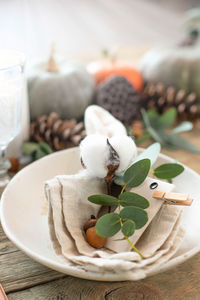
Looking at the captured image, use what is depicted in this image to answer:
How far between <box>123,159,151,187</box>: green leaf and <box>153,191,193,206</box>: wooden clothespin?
31mm

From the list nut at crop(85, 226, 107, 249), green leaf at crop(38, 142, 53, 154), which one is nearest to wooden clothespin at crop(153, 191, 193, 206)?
nut at crop(85, 226, 107, 249)

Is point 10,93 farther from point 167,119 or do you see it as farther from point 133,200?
point 167,119

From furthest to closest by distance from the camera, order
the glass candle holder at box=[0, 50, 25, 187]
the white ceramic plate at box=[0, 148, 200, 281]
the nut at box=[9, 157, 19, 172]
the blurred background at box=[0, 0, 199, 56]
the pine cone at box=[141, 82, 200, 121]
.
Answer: the blurred background at box=[0, 0, 199, 56] → the pine cone at box=[141, 82, 200, 121] → the nut at box=[9, 157, 19, 172] → the glass candle holder at box=[0, 50, 25, 187] → the white ceramic plate at box=[0, 148, 200, 281]

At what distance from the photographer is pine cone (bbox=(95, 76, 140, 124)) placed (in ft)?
3.29

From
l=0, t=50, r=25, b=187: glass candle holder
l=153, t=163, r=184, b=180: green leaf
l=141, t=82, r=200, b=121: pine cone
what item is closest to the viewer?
l=153, t=163, r=184, b=180: green leaf

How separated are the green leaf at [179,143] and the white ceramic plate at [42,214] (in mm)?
218

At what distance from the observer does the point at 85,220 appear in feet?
1.93

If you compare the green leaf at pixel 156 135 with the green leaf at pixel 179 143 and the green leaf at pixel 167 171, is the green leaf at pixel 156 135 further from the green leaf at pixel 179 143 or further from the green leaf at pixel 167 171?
the green leaf at pixel 167 171

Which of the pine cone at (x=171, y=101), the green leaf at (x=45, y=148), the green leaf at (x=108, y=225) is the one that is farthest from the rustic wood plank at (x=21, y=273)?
the pine cone at (x=171, y=101)

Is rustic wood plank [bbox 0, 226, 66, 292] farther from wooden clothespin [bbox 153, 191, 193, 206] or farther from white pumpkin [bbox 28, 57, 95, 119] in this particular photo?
white pumpkin [bbox 28, 57, 95, 119]

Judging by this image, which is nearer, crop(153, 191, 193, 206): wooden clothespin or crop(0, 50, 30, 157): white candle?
crop(153, 191, 193, 206): wooden clothespin

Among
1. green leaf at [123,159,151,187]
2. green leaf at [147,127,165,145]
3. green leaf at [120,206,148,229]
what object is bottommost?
green leaf at [147,127,165,145]

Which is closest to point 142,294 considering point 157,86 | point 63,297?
point 63,297

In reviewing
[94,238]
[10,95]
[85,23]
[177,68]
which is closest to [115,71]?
[177,68]
